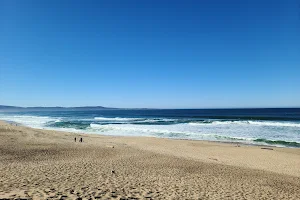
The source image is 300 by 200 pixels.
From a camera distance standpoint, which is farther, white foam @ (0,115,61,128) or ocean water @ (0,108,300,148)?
white foam @ (0,115,61,128)

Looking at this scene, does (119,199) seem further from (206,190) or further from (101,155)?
(101,155)

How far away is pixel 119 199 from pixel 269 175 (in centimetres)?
858

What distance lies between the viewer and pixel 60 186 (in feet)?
26.0

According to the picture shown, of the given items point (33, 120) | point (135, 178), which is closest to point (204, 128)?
point (135, 178)

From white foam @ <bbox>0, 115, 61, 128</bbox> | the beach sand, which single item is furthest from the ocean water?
the beach sand

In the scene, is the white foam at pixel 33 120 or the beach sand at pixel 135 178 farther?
the white foam at pixel 33 120

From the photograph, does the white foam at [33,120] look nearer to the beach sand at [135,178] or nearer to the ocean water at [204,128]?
the ocean water at [204,128]

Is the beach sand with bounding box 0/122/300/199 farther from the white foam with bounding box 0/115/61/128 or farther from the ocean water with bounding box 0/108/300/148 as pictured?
the white foam with bounding box 0/115/61/128

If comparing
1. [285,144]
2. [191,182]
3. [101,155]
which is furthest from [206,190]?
[285,144]

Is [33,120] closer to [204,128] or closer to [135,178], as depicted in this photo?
[204,128]

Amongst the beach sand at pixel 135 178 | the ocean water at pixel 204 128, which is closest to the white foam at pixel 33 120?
the ocean water at pixel 204 128

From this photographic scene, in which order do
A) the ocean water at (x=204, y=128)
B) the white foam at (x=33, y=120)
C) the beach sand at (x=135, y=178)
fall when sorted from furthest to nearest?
the white foam at (x=33, y=120) < the ocean water at (x=204, y=128) < the beach sand at (x=135, y=178)

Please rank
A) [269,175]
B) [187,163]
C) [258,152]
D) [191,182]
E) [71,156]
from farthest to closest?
[258,152], [71,156], [187,163], [269,175], [191,182]

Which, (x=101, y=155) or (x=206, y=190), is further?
(x=101, y=155)
